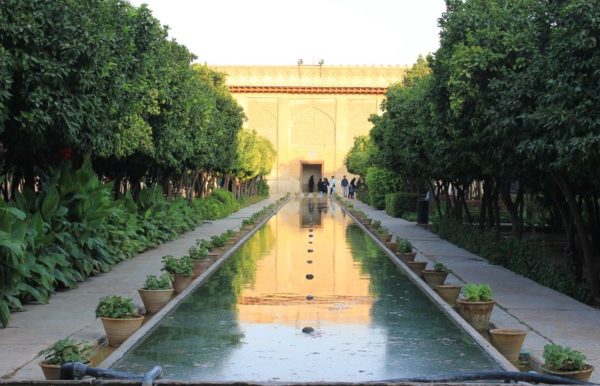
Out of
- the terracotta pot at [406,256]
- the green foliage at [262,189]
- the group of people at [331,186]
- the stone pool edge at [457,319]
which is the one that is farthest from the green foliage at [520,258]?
the group of people at [331,186]

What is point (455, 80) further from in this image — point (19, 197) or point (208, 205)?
point (208, 205)

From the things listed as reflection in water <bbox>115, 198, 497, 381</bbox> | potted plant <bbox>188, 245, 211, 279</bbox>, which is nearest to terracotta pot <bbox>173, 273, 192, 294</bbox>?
reflection in water <bbox>115, 198, 497, 381</bbox>

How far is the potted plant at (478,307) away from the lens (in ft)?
28.2

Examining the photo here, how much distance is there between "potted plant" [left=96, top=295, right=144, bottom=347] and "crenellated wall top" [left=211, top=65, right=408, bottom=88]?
→ 52.5 metres

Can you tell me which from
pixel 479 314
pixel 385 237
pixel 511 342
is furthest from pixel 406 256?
pixel 511 342

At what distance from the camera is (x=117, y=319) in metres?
7.62

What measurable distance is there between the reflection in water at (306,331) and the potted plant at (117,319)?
0.21 m

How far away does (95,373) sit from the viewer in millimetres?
4797

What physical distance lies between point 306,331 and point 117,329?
1901 millimetres

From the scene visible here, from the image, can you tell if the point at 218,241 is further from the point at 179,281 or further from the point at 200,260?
the point at 179,281

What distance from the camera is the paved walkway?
769cm

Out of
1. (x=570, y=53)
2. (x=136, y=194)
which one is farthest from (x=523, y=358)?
(x=136, y=194)

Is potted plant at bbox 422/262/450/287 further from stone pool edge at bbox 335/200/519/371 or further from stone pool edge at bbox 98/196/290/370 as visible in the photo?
stone pool edge at bbox 98/196/290/370

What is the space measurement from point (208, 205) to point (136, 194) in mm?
8360
